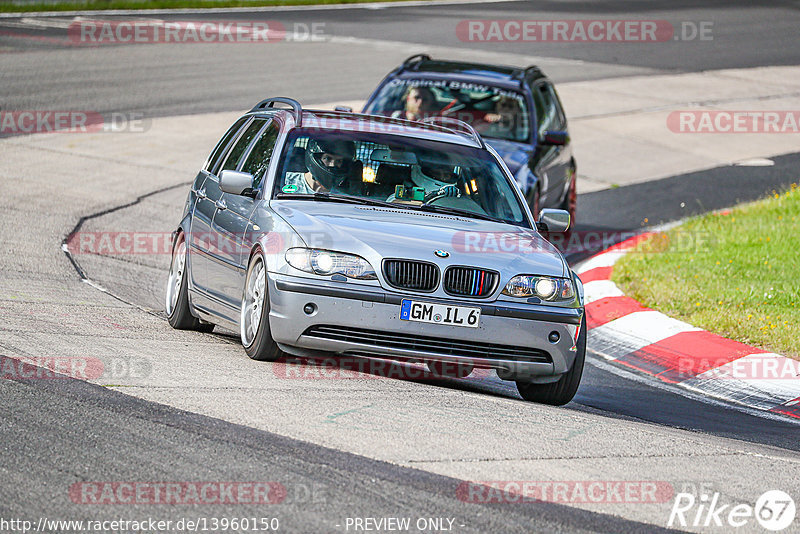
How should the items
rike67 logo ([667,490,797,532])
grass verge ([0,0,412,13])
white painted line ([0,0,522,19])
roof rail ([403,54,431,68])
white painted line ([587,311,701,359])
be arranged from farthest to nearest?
grass verge ([0,0,412,13]) < white painted line ([0,0,522,19]) < roof rail ([403,54,431,68]) < white painted line ([587,311,701,359]) < rike67 logo ([667,490,797,532])

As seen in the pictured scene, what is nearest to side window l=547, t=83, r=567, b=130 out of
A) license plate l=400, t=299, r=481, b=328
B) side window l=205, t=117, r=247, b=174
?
side window l=205, t=117, r=247, b=174

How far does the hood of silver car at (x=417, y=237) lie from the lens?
7.36m

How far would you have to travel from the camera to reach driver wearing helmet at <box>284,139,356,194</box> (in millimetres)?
8336

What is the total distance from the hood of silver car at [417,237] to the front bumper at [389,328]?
225mm

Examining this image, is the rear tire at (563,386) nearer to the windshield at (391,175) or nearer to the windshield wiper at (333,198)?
the windshield at (391,175)

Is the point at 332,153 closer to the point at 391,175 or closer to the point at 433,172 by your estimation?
the point at 391,175

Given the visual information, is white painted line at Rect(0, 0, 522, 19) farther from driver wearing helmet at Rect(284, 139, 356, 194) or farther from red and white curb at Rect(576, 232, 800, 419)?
driver wearing helmet at Rect(284, 139, 356, 194)

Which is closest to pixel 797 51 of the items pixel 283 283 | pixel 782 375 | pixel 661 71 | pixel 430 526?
pixel 661 71

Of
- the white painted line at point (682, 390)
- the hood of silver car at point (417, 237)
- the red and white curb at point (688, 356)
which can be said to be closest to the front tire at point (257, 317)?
the hood of silver car at point (417, 237)

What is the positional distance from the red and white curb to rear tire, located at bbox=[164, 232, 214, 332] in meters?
3.25

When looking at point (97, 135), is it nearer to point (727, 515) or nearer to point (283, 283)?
point (283, 283)

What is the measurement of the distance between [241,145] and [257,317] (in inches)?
85.8

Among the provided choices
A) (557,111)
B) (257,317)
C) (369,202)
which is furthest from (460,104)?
(257,317)

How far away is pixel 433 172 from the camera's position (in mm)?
8664
